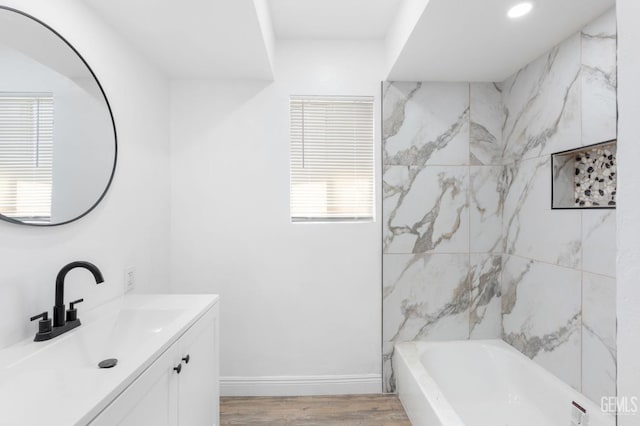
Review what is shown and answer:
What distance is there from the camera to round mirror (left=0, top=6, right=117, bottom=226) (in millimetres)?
1081

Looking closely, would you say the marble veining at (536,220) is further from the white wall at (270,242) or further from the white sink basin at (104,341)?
the white sink basin at (104,341)

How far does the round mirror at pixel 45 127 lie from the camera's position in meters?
1.08

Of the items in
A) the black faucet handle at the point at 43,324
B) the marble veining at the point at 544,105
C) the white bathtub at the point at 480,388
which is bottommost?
the white bathtub at the point at 480,388

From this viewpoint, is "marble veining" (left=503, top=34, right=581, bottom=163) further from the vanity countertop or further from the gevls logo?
the vanity countertop

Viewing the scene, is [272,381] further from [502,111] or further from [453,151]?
[502,111]

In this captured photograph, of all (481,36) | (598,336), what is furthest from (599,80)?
(598,336)

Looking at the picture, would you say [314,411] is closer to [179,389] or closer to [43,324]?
[179,389]

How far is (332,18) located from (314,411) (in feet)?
8.73

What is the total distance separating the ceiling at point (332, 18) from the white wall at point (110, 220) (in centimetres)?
95

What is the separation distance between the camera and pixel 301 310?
228 cm

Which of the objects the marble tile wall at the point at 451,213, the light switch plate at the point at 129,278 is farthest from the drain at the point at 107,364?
the marble tile wall at the point at 451,213

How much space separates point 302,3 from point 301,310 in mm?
2070

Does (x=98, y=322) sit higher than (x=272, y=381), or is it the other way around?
(x=98, y=322)

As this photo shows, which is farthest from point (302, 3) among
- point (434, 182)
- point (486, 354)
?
point (486, 354)
